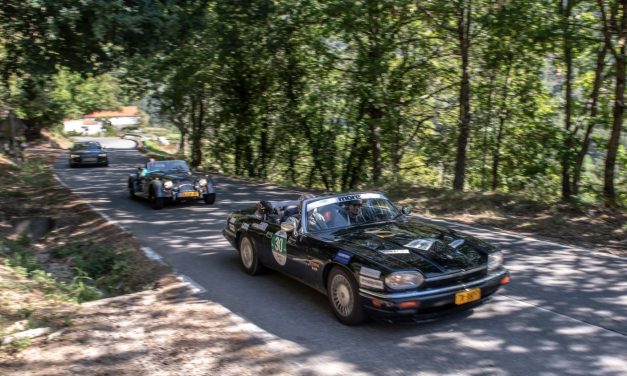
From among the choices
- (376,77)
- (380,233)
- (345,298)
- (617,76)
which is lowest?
(345,298)

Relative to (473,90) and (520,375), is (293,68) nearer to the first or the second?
(473,90)

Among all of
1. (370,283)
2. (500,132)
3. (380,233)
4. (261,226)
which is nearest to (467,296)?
(370,283)

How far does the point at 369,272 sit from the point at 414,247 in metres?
0.75

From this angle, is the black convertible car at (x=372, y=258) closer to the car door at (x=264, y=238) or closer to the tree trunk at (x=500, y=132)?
the car door at (x=264, y=238)

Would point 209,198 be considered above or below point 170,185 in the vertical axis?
below

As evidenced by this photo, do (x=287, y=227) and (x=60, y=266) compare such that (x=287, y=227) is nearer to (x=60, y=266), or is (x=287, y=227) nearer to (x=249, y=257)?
(x=249, y=257)

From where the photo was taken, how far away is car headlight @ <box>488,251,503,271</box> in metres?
5.61

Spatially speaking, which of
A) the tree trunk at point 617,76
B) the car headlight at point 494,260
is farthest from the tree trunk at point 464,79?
the car headlight at point 494,260

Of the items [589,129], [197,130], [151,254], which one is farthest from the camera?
[197,130]

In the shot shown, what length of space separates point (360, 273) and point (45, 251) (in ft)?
24.3

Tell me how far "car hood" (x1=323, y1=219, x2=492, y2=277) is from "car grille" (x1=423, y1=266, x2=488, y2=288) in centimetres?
5

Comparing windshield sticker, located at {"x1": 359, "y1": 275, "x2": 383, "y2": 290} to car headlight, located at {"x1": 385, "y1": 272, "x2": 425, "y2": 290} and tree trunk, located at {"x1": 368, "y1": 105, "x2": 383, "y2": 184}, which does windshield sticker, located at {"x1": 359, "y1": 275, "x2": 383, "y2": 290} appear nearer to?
car headlight, located at {"x1": 385, "y1": 272, "x2": 425, "y2": 290}

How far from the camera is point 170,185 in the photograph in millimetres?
13875

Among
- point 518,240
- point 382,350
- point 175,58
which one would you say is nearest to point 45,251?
point 382,350
